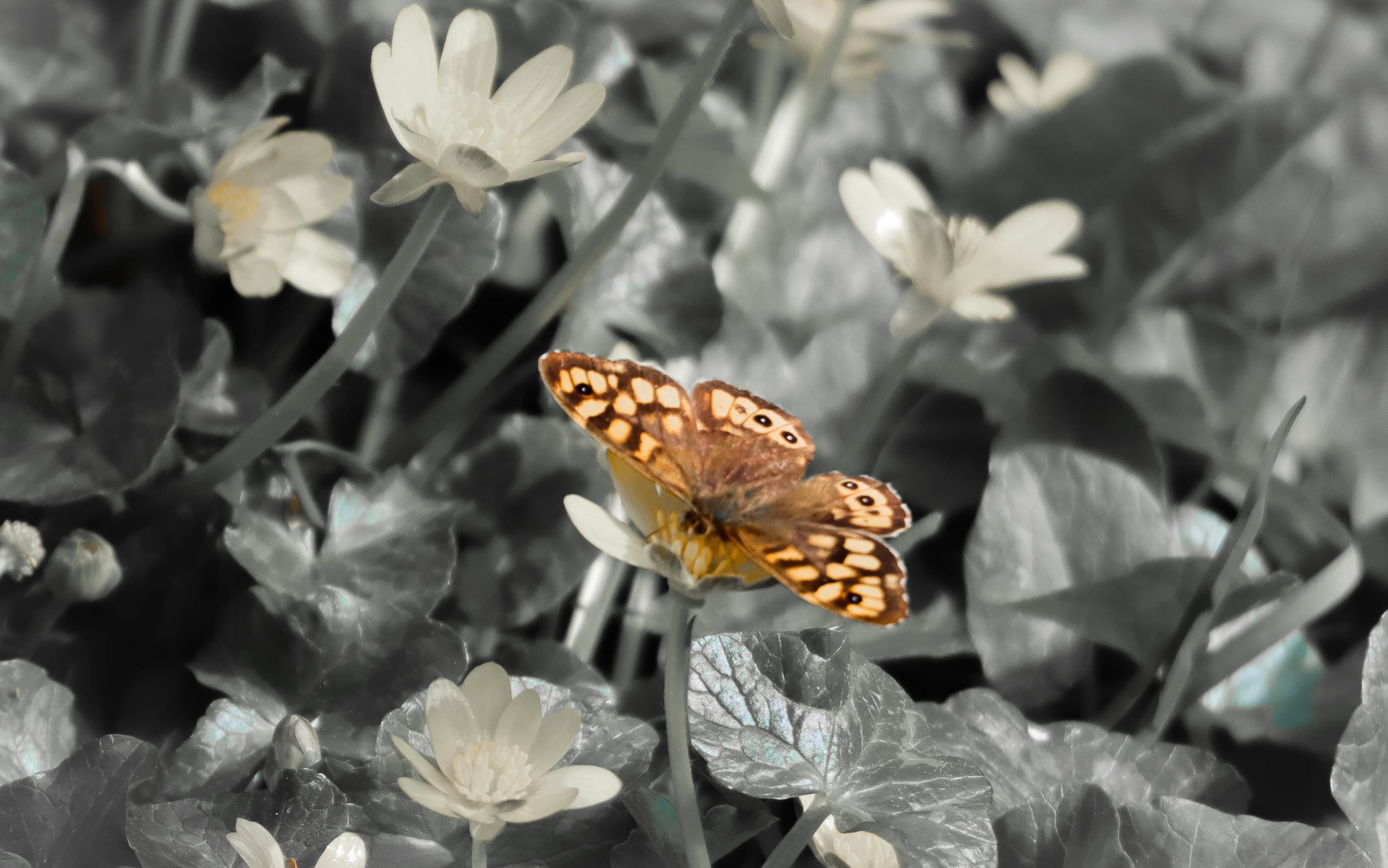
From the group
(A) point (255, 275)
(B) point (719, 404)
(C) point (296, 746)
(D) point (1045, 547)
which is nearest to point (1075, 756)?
(D) point (1045, 547)

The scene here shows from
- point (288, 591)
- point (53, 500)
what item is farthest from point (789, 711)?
point (53, 500)

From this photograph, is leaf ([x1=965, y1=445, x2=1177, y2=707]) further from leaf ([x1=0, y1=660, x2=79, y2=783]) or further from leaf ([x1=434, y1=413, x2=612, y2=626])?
leaf ([x1=0, y1=660, x2=79, y2=783])

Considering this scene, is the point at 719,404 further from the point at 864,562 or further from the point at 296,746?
the point at 296,746

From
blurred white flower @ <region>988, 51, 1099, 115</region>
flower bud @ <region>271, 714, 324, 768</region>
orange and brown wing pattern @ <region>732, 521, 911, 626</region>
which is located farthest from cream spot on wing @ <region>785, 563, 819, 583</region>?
blurred white flower @ <region>988, 51, 1099, 115</region>

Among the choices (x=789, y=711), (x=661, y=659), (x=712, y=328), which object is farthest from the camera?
(x=712, y=328)

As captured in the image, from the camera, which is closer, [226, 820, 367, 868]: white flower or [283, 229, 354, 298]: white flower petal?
[226, 820, 367, 868]: white flower

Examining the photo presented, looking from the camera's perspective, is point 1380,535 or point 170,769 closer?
point 170,769

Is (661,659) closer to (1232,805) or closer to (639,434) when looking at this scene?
(639,434)
